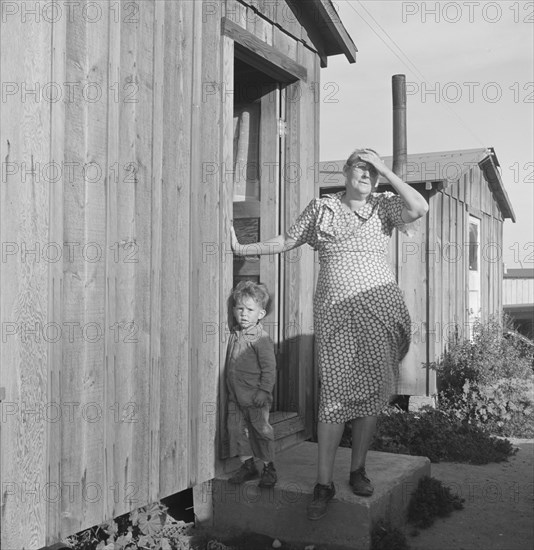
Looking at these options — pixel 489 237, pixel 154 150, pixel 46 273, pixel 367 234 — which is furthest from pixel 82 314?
pixel 489 237

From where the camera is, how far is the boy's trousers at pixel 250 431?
439 cm

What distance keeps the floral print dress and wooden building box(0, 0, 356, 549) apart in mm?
633

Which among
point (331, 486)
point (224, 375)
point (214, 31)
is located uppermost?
point (214, 31)

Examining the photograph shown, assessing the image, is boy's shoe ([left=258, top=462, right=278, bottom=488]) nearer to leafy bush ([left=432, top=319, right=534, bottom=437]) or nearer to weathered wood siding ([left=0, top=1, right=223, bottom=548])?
weathered wood siding ([left=0, top=1, right=223, bottom=548])

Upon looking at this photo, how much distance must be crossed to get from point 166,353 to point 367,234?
1311 millimetres

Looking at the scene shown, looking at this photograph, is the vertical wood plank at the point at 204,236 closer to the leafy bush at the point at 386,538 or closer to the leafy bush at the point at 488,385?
the leafy bush at the point at 386,538

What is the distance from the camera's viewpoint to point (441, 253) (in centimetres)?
952

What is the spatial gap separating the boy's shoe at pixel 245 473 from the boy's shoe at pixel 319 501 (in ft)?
1.57

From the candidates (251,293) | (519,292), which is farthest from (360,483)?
(519,292)

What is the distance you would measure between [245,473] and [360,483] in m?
0.69

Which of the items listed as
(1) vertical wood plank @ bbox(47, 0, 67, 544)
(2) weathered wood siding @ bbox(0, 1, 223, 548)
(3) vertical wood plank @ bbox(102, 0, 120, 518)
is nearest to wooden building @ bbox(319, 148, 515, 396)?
(2) weathered wood siding @ bbox(0, 1, 223, 548)

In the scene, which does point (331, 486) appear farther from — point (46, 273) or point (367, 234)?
point (46, 273)

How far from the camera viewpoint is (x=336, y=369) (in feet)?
13.9

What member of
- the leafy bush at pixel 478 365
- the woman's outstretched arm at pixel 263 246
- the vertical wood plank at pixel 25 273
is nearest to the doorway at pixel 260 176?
the woman's outstretched arm at pixel 263 246
